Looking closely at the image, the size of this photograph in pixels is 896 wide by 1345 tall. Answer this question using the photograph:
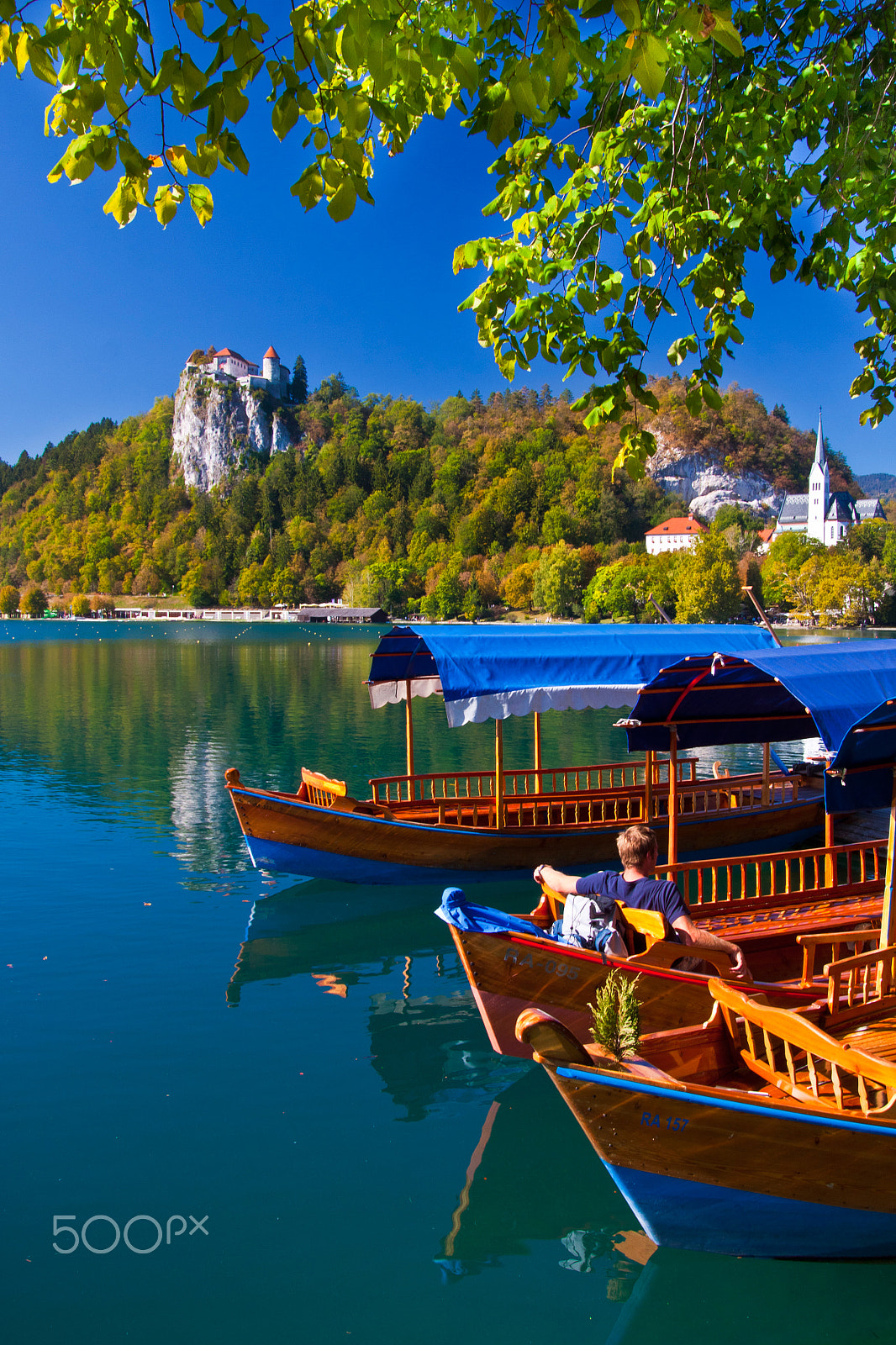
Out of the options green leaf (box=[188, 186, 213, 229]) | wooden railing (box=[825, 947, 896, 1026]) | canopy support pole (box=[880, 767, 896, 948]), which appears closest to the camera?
green leaf (box=[188, 186, 213, 229])

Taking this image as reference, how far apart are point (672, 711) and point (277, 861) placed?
19.5 feet

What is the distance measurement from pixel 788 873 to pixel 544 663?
396 centimetres

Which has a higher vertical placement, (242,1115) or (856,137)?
(856,137)

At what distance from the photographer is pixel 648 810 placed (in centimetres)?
1275

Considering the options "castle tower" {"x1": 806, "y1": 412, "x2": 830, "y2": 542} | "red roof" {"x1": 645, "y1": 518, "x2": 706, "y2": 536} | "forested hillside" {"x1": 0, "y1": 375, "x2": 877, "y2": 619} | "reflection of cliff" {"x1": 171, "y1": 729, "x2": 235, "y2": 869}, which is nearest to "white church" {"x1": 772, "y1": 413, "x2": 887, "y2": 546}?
"castle tower" {"x1": 806, "y1": 412, "x2": 830, "y2": 542}

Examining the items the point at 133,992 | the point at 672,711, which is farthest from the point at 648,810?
the point at 133,992

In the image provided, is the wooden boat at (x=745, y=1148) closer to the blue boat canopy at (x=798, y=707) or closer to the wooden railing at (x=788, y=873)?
the blue boat canopy at (x=798, y=707)

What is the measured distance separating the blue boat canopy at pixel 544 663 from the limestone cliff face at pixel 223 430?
185560mm

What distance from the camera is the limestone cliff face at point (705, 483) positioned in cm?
16250

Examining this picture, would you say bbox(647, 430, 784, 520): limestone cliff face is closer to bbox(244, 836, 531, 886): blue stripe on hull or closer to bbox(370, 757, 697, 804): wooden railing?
bbox(370, 757, 697, 804): wooden railing

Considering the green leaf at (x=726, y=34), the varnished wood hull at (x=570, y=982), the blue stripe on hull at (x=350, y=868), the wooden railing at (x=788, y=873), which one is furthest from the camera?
the blue stripe on hull at (x=350, y=868)

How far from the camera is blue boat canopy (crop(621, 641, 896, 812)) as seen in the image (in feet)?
23.2

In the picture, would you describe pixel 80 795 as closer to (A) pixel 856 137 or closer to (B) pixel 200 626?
(A) pixel 856 137

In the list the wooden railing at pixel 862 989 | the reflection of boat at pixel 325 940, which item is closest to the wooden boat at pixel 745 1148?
the wooden railing at pixel 862 989
